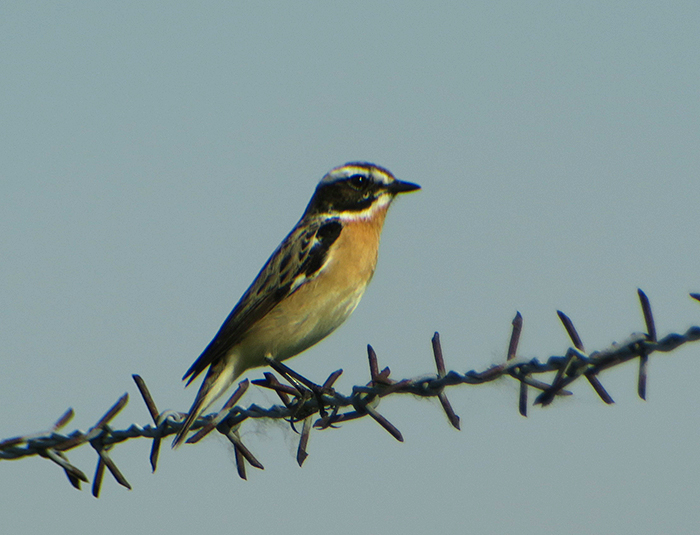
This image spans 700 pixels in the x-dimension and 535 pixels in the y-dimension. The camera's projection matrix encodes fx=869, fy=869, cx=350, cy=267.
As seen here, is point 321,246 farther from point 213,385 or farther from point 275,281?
point 213,385

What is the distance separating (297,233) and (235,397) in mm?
4068

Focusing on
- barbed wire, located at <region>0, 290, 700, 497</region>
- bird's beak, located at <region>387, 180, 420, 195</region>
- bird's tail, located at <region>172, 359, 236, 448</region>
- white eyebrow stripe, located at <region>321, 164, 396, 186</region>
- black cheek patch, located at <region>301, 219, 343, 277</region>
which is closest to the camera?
barbed wire, located at <region>0, 290, 700, 497</region>

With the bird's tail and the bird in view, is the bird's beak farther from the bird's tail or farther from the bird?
the bird's tail

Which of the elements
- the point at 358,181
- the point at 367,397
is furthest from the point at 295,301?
the point at 367,397

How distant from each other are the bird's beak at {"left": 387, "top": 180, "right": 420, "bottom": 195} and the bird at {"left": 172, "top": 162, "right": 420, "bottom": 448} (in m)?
0.31

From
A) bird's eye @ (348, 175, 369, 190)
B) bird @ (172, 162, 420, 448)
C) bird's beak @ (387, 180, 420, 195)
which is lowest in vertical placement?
bird @ (172, 162, 420, 448)

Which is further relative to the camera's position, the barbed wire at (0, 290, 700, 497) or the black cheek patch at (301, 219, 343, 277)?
the black cheek patch at (301, 219, 343, 277)

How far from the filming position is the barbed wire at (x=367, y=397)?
3564 mm

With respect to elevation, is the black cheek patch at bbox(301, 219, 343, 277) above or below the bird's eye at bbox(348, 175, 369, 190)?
below

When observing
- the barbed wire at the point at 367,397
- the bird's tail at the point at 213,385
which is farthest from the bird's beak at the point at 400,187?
the barbed wire at the point at 367,397

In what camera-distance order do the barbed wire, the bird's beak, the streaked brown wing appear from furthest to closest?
1. the bird's beak
2. the streaked brown wing
3. the barbed wire

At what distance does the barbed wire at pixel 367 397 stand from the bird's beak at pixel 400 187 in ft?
11.3

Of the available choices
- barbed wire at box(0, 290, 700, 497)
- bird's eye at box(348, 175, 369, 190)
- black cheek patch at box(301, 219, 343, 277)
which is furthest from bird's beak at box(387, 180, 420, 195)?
barbed wire at box(0, 290, 700, 497)

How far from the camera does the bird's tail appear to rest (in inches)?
299
